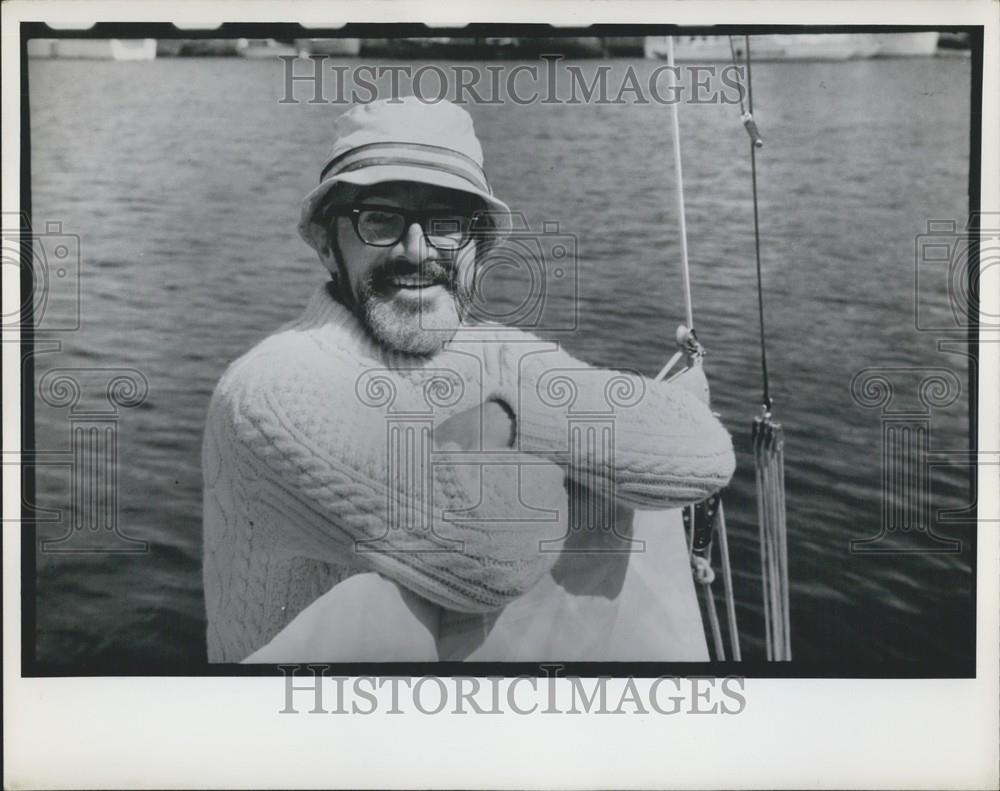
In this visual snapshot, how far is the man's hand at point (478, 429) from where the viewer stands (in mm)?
2295

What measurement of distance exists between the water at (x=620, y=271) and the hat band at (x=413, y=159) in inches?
2.9

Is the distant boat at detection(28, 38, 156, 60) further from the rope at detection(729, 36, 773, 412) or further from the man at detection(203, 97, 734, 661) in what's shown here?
the rope at detection(729, 36, 773, 412)

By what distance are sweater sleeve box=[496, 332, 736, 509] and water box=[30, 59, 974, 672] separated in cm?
6

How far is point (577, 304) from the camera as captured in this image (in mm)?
2342

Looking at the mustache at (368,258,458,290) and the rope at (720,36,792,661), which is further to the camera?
the rope at (720,36,792,661)

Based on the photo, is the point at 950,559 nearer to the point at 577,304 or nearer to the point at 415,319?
the point at 577,304

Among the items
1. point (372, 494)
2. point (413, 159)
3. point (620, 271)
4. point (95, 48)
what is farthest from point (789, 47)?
point (95, 48)

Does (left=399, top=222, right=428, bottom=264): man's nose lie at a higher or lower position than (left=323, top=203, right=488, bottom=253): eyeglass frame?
lower

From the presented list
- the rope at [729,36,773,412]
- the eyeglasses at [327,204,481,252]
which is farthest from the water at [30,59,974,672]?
the eyeglasses at [327,204,481,252]

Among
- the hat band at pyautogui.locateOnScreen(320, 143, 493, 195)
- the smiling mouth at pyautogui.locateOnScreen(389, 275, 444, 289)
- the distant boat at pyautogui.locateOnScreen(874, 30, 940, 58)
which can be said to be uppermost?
the distant boat at pyautogui.locateOnScreen(874, 30, 940, 58)

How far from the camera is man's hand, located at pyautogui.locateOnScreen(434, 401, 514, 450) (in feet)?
7.53

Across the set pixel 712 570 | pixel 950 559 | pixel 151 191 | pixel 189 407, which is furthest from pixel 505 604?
pixel 151 191

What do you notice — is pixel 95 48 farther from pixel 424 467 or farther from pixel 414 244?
pixel 424 467

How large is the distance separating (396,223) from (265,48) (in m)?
0.46
